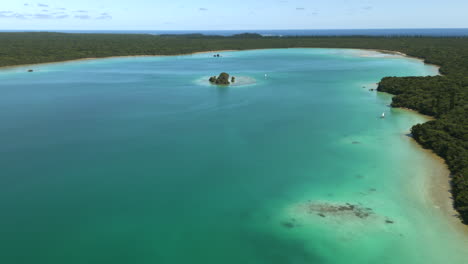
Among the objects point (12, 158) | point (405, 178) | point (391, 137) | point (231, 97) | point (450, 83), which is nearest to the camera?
point (405, 178)

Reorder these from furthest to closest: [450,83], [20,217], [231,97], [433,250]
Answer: [231,97]
[450,83]
[20,217]
[433,250]

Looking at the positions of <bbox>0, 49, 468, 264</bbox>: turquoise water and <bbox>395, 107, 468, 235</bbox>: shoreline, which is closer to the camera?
<bbox>0, 49, 468, 264</bbox>: turquoise water

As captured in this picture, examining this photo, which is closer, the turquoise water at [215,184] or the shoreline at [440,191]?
the turquoise water at [215,184]

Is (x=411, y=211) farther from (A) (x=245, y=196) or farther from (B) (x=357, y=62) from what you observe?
(B) (x=357, y=62)

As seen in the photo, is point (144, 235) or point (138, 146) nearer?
point (144, 235)

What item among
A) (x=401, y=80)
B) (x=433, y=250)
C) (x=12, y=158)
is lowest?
(x=433, y=250)

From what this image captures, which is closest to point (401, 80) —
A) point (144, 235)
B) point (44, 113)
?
point (144, 235)

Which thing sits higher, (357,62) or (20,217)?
(357,62)

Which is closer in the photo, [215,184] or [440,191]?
[440,191]
